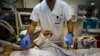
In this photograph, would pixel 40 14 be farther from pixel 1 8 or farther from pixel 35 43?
pixel 1 8

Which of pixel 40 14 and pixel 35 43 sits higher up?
pixel 40 14

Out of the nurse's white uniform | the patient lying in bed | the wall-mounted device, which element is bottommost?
the patient lying in bed

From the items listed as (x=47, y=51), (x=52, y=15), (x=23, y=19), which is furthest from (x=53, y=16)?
(x=23, y=19)

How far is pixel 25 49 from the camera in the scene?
73.8 inches

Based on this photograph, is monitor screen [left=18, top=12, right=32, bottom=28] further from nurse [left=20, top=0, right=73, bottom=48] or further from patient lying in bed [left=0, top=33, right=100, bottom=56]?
patient lying in bed [left=0, top=33, right=100, bottom=56]

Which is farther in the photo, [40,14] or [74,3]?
[74,3]

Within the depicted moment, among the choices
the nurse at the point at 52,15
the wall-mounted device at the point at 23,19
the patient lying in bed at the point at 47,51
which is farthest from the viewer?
the wall-mounted device at the point at 23,19

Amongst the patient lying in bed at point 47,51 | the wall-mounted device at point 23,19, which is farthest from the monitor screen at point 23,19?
the patient lying in bed at point 47,51

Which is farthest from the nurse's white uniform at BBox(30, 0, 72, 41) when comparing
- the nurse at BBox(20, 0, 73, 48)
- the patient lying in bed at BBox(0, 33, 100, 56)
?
the patient lying in bed at BBox(0, 33, 100, 56)

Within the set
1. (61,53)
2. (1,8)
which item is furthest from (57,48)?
(1,8)

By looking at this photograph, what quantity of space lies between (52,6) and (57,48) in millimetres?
653

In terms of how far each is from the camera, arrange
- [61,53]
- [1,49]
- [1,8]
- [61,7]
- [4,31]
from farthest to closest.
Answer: [1,8]
[4,31]
[61,7]
[1,49]
[61,53]

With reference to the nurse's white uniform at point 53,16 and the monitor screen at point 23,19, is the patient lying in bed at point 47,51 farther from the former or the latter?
the monitor screen at point 23,19

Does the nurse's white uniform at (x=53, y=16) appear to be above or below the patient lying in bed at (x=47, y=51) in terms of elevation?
above
